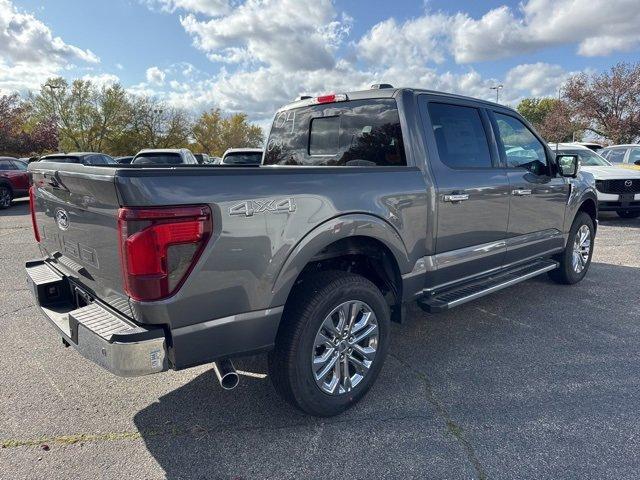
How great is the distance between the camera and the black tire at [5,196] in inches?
563

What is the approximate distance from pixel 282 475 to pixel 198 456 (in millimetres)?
495

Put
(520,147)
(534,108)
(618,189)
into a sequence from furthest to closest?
1. (534,108)
2. (618,189)
3. (520,147)

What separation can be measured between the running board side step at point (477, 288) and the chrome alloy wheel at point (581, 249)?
0.90 meters

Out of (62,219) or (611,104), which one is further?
(611,104)

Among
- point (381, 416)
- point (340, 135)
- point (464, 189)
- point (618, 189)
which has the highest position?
point (340, 135)

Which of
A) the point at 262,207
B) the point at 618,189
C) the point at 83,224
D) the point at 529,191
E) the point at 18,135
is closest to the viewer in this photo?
the point at 262,207

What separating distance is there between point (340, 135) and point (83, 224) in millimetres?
2100

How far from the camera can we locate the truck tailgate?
2195 millimetres

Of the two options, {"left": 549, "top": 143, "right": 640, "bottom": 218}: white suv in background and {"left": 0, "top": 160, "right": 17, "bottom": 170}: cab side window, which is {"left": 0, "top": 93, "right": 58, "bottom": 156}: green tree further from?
{"left": 549, "top": 143, "right": 640, "bottom": 218}: white suv in background

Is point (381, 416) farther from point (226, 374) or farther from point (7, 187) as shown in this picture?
point (7, 187)

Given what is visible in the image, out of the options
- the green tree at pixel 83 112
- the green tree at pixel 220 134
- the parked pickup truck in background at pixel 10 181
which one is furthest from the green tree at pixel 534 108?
the parked pickup truck in background at pixel 10 181

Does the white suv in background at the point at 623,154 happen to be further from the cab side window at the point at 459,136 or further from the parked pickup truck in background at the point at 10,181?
the parked pickup truck in background at the point at 10,181

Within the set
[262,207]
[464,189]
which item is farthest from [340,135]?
[262,207]

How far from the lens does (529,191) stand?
4332 millimetres
